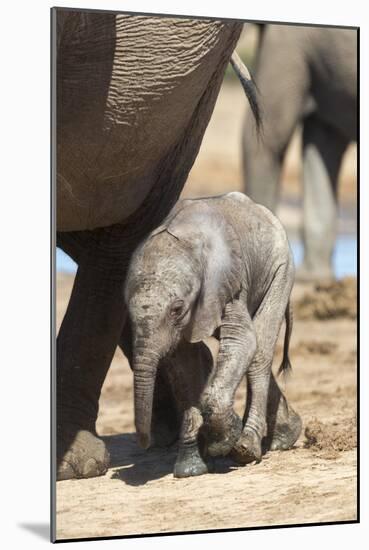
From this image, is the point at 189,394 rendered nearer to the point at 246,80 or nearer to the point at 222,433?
the point at 222,433

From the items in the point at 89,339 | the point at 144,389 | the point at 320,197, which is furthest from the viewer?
the point at 320,197

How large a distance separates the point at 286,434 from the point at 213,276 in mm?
554

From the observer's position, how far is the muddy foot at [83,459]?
148 inches

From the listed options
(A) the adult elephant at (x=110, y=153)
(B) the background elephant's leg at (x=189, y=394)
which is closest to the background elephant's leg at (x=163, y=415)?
(A) the adult elephant at (x=110, y=153)

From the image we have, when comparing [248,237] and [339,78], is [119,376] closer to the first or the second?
[339,78]

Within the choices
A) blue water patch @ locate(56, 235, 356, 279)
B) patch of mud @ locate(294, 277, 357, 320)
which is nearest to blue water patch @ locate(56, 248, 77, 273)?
blue water patch @ locate(56, 235, 356, 279)

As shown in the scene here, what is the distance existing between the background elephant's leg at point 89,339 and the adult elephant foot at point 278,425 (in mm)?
383

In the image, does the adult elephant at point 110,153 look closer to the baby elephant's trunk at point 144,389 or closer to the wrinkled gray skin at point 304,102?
the baby elephant's trunk at point 144,389

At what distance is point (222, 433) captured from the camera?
3684 millimetres

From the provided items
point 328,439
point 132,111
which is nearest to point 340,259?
point 328,439

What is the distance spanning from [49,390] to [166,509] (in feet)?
1.17

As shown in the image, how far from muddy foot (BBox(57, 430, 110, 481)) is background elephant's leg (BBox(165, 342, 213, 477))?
17 cm

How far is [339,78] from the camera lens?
6.46m

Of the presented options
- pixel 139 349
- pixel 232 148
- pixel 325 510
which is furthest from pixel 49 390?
pixel 232 148
